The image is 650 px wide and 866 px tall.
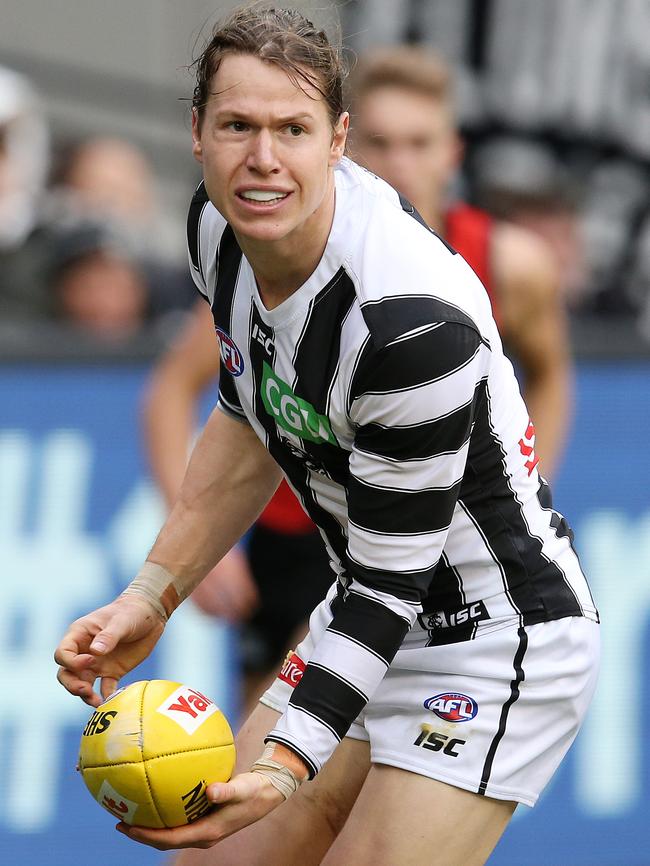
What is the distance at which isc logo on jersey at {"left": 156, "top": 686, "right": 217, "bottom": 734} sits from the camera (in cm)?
276

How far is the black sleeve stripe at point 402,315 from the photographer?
2.60m

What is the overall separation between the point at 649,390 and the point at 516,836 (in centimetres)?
186

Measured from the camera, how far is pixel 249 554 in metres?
5.29

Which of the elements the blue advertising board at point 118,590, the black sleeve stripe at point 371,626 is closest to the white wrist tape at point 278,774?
the black sleeve stripe at point 371,626

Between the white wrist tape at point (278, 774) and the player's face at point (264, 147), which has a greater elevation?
the player's face at point (264, 147)

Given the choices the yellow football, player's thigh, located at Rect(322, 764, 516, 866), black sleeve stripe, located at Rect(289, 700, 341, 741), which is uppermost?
black sleeve stripe, located at Rect(289, 700, 341, 741)

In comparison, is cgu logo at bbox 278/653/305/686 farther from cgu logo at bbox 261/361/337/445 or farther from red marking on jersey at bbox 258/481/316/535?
red marking on jersey at bbox 258/481/316/535

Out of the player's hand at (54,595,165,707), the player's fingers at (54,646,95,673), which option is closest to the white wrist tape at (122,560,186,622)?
the player's hand at (54,595,165,707)

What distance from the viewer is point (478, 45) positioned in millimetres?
8258

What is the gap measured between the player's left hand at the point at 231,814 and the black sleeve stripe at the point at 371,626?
0.31 meters

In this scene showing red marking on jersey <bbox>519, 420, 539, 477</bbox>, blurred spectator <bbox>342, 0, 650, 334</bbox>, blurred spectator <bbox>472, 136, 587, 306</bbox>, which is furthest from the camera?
blurred spectator <bbox>342, 0, 650, 334</bbox>

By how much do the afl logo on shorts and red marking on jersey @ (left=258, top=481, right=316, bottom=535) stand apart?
2.06 m

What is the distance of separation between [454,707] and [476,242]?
6.85 ft

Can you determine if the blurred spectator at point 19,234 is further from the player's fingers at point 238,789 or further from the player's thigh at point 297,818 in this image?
the player's fingers at point 238,789
